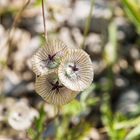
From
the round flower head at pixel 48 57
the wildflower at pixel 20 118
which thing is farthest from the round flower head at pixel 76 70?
the wildflower at pixel 20 118

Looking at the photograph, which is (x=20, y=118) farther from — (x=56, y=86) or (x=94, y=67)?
(x=94, y=67)

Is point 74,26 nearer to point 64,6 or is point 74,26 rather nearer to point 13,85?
point 64,6

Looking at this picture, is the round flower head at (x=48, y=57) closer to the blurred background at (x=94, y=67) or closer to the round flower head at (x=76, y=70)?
the round flower head at (x=76, y=70)

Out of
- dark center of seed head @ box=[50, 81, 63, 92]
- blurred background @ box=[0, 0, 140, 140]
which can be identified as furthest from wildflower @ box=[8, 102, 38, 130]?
dark center of seed head @ box=[50, 81, 63, 92]

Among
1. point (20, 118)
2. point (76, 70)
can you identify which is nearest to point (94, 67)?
point (20, 118)

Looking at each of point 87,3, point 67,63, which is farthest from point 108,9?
point 67,63

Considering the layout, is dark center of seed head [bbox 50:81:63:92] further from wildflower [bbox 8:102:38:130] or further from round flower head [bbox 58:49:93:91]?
wildflower [bbox 8:102:38:130]
